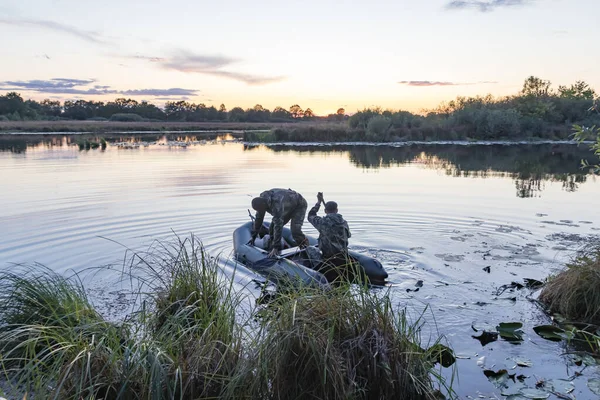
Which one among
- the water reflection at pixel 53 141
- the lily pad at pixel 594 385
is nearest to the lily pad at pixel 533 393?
the lily pad at pixel 594 385

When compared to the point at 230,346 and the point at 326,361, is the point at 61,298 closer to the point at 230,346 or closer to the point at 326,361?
the point at 230,346

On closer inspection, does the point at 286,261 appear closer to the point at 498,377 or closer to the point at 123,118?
the point at 498,377

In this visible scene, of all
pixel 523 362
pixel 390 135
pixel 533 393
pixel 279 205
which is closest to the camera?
pixel 533 393

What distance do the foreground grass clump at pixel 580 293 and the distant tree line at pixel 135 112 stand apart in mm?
86080

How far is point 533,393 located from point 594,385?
2.00 ft

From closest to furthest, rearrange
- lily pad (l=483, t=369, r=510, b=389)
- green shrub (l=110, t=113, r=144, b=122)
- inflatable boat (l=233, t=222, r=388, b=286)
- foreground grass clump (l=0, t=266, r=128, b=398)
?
1. foreground grass clump (l=0, t=266, r=128, b=398)
2. lily pad (l=483, t=369, r=510, b=389)
3. inflatable boat (l=233, t=222, r=388, b=286)
4. green shrub (l=110, t=113, r=144, b=122)

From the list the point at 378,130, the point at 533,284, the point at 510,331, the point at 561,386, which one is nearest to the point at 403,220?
the point at 533,284

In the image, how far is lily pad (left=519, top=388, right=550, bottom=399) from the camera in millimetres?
4320

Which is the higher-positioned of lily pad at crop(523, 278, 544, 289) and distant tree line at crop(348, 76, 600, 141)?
distant tree line at crop(348, 76, 600, 141)

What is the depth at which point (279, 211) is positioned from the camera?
8.30 m

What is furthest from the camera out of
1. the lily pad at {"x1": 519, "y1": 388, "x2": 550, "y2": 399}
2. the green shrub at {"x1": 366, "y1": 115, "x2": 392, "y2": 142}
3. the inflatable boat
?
the green shrub at {"x1": 366, "y1": 115, "x2": 392, "y2": 142}

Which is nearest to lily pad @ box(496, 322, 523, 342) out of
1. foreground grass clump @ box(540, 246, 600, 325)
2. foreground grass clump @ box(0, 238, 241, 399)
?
foreground grass clump @ box(540, 246, 600, 325)

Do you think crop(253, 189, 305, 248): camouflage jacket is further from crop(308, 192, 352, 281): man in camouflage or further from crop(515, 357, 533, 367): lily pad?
crop(515, 357, 533, 367): lily pad

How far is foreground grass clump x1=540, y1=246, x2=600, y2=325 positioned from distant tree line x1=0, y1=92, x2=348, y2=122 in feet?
282
